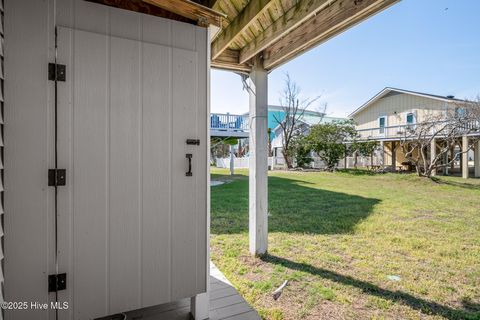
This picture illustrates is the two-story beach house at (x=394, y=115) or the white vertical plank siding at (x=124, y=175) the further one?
the two-story beach house at (x=394, y=115)

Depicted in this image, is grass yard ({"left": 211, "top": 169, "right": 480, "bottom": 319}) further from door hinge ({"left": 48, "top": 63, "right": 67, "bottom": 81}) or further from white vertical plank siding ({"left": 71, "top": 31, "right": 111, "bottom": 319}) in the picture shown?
door hinge ({"left": 48, "top": 63, "right": 67, "bottom": 81})

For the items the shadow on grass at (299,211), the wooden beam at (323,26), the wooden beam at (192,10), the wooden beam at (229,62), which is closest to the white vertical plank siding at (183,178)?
the wooden beam at (192,10)

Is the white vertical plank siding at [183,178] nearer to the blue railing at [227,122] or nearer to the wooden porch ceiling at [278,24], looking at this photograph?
the wooden porch ceiling at [278,24]

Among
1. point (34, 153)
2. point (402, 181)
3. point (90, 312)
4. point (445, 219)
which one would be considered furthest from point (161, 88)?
point (402, 181)

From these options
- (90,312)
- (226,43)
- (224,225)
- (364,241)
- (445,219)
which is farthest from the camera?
(445,219)

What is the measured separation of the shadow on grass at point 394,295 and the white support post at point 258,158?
34 centimetres

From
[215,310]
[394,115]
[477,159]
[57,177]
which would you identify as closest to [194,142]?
[57,177]

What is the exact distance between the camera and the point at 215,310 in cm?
219

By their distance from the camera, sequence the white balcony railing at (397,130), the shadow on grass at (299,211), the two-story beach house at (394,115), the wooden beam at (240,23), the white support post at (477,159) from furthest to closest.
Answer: the two-story beach house at (394,115) < the white support post at (477,159) < the white balcony railing at (397,130) < the shadow on grass at (299,211) < the wooden beam at (240,23)

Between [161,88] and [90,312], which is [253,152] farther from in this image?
[90,312]

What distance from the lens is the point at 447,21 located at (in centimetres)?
663

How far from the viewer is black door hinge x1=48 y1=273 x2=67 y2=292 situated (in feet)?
5.23

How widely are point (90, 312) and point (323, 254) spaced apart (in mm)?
2788

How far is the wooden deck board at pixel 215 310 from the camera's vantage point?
2088 mm
